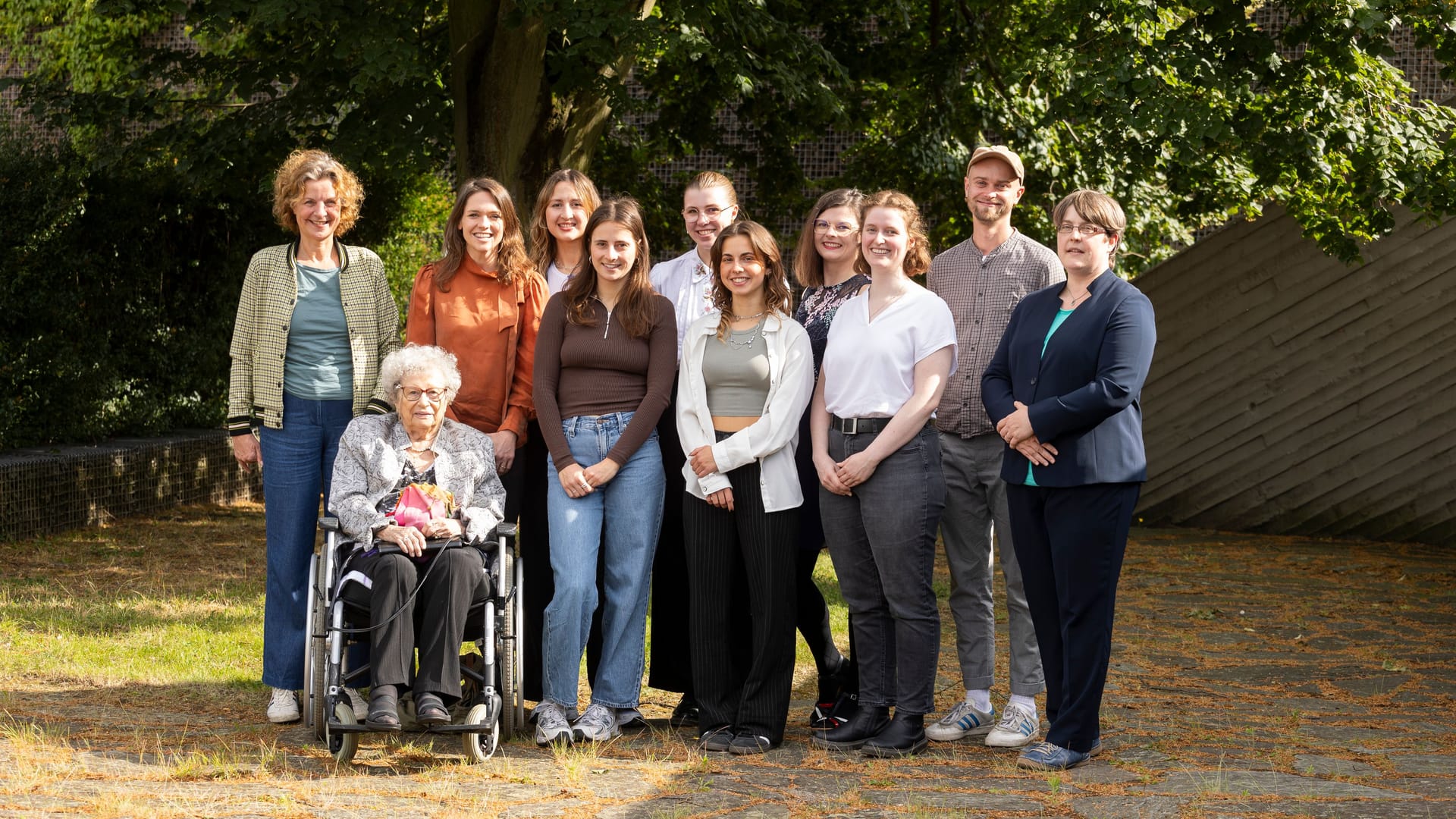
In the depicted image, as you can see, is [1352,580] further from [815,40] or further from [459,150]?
[459,150]

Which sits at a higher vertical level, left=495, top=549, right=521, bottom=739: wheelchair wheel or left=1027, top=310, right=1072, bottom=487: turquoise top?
left=1027, top=310, right=1072, bottom=487: turquoise top

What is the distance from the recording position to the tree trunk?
8.47 metres

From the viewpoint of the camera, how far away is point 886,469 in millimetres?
4270

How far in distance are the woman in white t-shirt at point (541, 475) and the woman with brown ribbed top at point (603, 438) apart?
0.18 metres

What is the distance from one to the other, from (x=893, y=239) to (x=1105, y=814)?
175cm

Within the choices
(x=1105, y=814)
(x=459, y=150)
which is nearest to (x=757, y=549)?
(x=1105, y=814)

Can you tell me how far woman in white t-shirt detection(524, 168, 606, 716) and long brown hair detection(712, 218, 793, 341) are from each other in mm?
513

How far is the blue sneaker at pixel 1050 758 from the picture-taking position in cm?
417

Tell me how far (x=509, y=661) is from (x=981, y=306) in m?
1.85

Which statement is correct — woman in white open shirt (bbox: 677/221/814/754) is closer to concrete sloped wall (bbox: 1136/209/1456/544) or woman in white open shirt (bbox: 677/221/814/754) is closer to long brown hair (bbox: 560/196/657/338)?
long brown hair (bbox: 560/196/657/338)

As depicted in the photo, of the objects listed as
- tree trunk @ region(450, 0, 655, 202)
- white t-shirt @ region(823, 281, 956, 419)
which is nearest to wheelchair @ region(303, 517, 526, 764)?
white t-shirt @ region(823, 281, 956, 419)

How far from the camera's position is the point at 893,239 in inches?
171

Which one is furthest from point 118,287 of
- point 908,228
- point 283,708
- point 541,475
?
point 908,228

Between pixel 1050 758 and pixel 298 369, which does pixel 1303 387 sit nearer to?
pixel 1050 758
